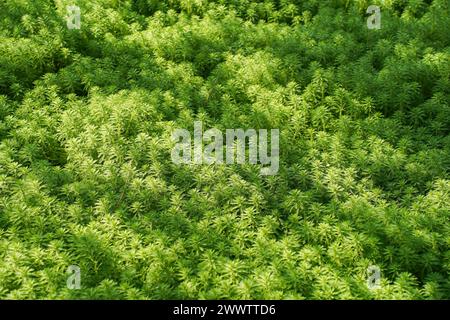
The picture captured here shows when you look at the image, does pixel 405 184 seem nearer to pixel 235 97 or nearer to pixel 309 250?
pixel 309 250

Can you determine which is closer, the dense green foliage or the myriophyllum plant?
the dense green foliage

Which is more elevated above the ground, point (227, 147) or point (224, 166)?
point (227, 147)

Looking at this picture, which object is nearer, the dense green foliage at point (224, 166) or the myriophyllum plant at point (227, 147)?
the dense green foliage at point (224, 166)

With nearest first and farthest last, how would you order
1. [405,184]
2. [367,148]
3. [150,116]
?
[405,184]
[367,148]
[150,116]

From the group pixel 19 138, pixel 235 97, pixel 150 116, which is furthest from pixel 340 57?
pixel 19 138

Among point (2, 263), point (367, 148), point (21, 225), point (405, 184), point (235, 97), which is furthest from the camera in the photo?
point (235, 97)

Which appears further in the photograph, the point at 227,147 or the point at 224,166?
the point at 227,147

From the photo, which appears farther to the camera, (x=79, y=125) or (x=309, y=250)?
(x=79, y=125)
